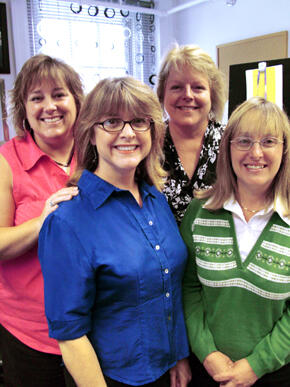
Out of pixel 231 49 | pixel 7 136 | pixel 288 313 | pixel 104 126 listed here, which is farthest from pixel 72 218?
pixel 231 49

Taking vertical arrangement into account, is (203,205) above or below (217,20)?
below

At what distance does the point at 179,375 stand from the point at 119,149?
2.68 ft

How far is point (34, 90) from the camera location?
1417mm

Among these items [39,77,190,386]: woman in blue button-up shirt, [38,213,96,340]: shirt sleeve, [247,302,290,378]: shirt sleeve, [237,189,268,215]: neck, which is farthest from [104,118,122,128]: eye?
[247,302,290,378]: shirt sleeve

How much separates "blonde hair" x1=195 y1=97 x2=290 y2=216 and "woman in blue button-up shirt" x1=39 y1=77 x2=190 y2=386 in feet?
0.82

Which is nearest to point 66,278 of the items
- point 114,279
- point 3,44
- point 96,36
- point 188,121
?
point 114,279

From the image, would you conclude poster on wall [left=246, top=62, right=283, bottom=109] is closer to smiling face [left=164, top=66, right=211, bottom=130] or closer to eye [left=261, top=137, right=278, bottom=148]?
smiling face [left=164, top=66, right=211, bottom=130]

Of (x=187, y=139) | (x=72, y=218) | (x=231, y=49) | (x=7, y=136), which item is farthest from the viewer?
(x=231, y=49)

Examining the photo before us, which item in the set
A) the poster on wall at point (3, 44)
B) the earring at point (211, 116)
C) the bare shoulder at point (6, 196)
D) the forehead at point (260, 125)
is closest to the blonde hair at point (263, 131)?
the forehead at point (260, 125)

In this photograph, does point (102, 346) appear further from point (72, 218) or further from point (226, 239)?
point (226, 239)

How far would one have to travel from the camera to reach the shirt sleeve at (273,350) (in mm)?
1196

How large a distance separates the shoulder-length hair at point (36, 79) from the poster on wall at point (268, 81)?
1197 millimetres

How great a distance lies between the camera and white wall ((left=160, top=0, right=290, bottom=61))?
3.48 metres

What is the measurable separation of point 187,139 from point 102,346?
3.45 feet
